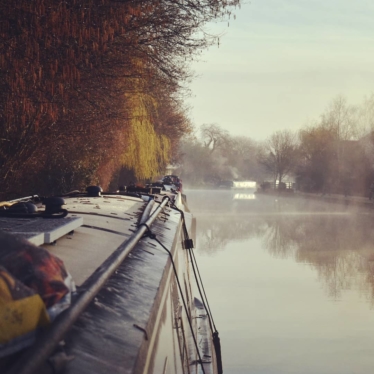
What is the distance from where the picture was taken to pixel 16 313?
1556 mm

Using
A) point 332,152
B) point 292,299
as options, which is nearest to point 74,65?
point 292,299

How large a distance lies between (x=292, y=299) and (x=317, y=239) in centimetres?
1174

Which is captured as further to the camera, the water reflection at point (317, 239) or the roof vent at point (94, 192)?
the water reflection at point (317, 239)

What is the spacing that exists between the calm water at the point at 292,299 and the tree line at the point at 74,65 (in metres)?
3.80

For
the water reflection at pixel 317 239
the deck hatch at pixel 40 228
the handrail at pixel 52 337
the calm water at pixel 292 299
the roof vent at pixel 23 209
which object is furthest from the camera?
the water reflection at pixel 317 239

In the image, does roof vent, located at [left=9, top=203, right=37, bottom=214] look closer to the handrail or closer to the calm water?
the handrail

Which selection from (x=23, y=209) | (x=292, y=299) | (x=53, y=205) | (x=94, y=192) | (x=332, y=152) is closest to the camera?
(x=53, y=205)

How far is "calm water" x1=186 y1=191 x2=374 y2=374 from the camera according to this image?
9203 mm

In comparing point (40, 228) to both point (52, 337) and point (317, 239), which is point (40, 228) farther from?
→ point (317, 239)

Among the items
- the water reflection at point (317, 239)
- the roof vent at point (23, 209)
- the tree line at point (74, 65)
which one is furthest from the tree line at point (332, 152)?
the roof vent at point (23, 209)

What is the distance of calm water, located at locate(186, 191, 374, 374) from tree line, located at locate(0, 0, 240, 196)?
12.5 feet

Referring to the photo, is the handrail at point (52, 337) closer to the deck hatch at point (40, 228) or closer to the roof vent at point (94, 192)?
the deck hatch at point (40, 228)

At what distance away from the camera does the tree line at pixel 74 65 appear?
8773 mm

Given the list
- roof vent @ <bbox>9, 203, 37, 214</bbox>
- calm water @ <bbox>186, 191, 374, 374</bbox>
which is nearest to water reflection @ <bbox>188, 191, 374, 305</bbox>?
calm water @ <bbox>186, 191, 374, 374</bbox>
